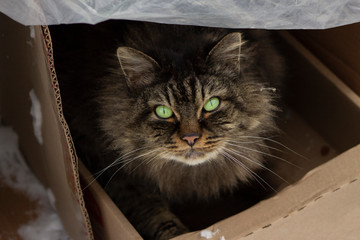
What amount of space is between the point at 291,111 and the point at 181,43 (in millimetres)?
861

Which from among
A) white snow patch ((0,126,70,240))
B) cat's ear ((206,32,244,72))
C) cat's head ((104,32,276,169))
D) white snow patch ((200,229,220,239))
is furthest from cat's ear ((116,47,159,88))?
white snow patch ((0,126,70,240))

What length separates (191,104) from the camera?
4.25 feet

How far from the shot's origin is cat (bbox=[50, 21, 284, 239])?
4.29 feet

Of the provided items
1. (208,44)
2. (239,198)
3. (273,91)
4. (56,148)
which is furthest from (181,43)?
(239,198)

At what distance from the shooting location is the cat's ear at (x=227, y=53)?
1.27 m

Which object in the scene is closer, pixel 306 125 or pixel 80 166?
pixel 80 166

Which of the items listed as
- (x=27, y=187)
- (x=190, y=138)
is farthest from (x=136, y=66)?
(x=27, y=187)

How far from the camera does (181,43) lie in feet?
4.53

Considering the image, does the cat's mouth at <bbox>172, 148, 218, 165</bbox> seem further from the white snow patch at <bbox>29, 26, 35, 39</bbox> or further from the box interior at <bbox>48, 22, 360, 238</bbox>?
the white snow patch at <bbox>29, 26, 35, 39</bbox>

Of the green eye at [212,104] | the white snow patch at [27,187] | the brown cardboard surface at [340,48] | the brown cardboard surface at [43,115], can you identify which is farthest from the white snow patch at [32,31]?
the brown cardboard surface at [340,48]

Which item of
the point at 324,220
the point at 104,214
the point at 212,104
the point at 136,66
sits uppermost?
the point at 136,66

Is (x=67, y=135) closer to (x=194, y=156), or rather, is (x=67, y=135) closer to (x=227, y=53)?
(x=194, y=156)

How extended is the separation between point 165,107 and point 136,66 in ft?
0.45

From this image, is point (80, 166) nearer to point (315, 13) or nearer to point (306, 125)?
point (315, 13)
